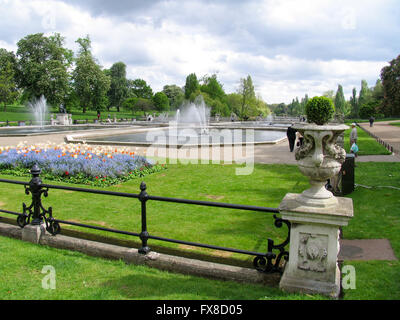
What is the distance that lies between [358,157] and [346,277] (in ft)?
42.8

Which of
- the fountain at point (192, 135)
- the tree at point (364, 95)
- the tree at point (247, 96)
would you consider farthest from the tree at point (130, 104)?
the tree at point (364, 95)

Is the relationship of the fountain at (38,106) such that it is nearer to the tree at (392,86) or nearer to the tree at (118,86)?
the tree at (118,86)

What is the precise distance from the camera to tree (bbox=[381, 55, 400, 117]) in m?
35.0

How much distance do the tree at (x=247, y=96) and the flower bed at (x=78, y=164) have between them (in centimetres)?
6722

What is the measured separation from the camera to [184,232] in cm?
636

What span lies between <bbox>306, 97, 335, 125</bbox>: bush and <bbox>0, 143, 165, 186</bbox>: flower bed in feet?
25.9

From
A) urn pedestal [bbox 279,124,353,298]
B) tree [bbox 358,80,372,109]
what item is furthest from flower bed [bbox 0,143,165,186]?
tree [bbox 358,80,372,109]

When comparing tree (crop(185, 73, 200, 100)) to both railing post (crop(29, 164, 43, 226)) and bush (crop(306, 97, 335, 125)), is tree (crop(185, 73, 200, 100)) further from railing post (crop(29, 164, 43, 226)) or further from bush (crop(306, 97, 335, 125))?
bush (crop(306, 97, 335, 125))

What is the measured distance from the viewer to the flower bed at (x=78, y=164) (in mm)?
10859

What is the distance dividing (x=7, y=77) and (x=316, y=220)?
69933mm

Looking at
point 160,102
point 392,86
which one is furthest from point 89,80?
point 392,86
